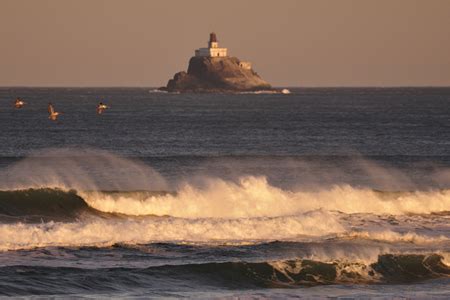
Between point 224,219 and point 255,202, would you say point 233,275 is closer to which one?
point 224,219

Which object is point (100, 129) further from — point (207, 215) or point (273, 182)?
point (207, 215)

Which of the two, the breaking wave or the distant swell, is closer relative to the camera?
the distant swell

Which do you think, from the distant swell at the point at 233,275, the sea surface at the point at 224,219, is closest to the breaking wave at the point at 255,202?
the sea surface at the point at 224,219

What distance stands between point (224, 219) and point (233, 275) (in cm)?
732

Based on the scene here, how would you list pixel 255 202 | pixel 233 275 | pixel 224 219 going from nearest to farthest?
1. pixel 233 275
2. pixel 224 219
3. pixel 255 202

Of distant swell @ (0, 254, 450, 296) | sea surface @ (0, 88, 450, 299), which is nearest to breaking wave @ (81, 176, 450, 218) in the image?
sea surface @ (0, 88, 450, 299)

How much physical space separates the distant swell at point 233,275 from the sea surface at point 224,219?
0.04 m

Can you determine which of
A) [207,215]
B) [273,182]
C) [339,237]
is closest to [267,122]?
[273,182]

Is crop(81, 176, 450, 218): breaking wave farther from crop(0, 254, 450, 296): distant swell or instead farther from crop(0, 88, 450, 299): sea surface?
crop(0, 254, 450, 296): distant swell

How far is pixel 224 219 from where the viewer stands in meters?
31.4

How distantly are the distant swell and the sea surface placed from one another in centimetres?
4

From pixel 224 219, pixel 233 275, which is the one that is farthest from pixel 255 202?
pixel 233 275

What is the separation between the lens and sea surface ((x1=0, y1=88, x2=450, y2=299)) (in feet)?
76.6

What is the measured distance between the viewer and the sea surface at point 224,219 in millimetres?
23359
